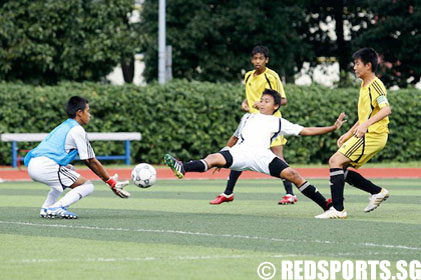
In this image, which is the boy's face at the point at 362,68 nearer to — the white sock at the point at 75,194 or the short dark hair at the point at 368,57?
the short dark hair at the point at 368,57

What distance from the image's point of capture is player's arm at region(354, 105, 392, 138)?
10.9 meters

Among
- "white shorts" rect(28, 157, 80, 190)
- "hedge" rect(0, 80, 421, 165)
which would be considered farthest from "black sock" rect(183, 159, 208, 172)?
"hedge" rect(0, 80, 421, 165)

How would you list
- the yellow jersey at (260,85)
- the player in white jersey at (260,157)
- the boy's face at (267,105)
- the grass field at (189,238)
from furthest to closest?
the yellow jersey at (260,85) → the boy's face at (267,105) → the player in white jersey at (260,157) → the grass field at (189,238)

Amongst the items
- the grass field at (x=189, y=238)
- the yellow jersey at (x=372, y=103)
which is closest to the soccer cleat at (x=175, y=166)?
the grass field at (x=189, y=238)

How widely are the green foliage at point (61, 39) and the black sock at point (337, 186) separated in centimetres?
2272

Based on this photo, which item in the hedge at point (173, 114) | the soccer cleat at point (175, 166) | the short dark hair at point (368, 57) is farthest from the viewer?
the hedge at point (173, 114)

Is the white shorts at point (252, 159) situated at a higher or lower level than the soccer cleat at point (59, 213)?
higher

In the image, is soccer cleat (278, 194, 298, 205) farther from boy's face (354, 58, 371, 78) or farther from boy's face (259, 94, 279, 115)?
boy's face (354, 58, 371, 78)

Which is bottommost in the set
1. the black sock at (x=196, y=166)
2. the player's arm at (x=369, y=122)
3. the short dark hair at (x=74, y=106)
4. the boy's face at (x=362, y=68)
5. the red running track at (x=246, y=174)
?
the red running track at (x=246, y=174)

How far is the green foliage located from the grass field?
18.8 meters

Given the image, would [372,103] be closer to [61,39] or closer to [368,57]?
[368,57]

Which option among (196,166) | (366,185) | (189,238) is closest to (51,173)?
(196,166)

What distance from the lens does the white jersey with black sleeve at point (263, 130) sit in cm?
A: 1160

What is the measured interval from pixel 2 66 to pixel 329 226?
24.1 m
